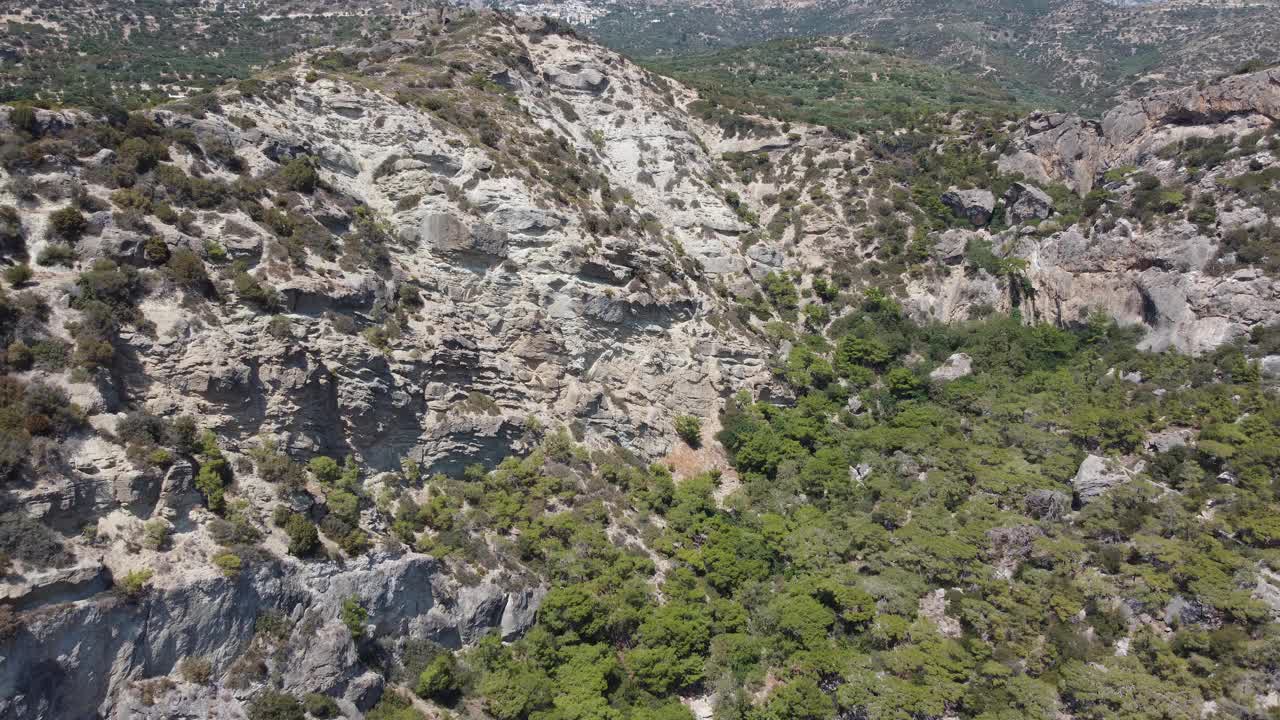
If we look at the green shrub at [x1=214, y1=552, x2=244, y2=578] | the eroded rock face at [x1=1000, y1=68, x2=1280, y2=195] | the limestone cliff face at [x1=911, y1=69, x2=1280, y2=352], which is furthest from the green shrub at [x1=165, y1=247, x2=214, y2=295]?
the eroded rock face at [x1=1000, y1=68, x2=1280, y2=195]

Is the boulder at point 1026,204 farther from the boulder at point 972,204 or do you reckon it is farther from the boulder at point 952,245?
the boulder at point 952,245

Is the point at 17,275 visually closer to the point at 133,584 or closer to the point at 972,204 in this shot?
the point at 133,584

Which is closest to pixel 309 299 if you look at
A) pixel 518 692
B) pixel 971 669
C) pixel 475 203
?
pixel 475 203

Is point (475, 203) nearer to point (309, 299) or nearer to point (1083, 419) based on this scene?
point (309, 299)

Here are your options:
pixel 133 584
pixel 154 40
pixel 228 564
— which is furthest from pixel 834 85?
pixel 133 584

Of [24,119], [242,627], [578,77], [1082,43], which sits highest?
[1082,43]

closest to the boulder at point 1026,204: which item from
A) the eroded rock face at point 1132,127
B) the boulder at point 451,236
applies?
the eroded rock face at point 1132,127
